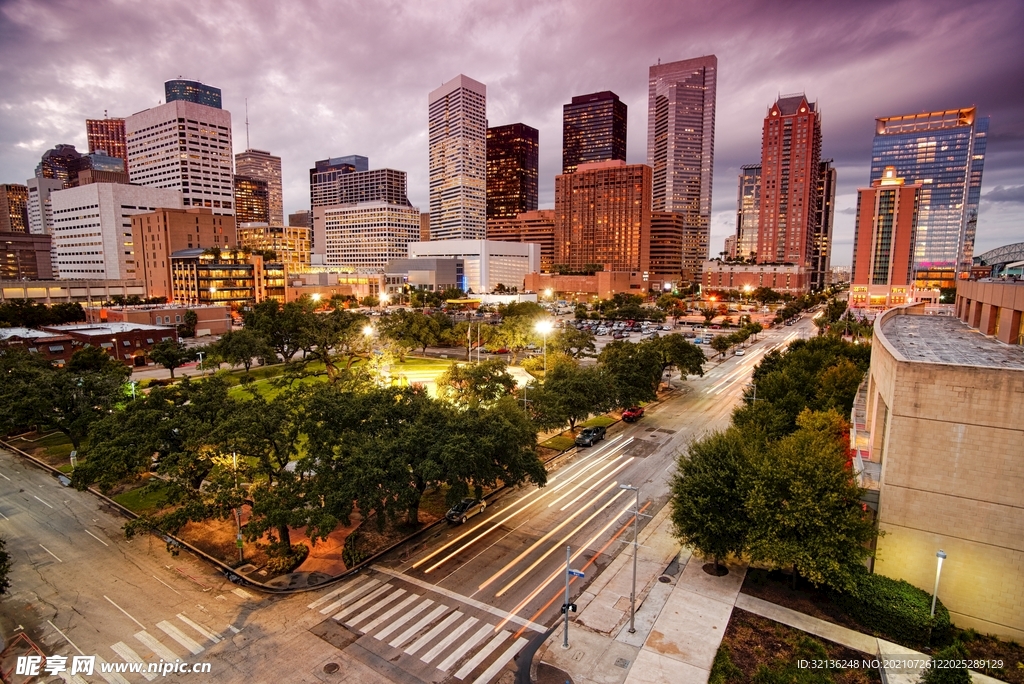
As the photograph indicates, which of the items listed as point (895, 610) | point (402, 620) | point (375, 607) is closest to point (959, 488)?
point (895, 610)

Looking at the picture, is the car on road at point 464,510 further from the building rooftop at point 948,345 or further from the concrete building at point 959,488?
the building rooftop at point 948,345

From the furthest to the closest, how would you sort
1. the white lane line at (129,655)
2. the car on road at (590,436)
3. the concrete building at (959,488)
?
1. the car on road at (590,436)
2. the concrete building at (959,488)
3. the white lane line at (129,655)

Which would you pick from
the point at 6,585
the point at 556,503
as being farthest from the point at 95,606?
the point at 556,503

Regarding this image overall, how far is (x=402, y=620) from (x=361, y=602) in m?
2.61

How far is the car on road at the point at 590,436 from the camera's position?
46.9 metres

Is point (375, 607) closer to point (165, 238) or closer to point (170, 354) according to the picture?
point (170, 354)

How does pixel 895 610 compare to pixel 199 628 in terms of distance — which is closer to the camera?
pixel 895 610

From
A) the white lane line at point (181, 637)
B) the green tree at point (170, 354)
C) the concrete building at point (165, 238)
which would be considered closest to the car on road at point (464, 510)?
the white lane line at point (181, 637)

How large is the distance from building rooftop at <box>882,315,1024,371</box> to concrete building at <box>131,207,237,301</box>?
167 metres

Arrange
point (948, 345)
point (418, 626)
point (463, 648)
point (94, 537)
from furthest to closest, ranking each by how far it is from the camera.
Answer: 1. point (948, 345)
2. point (94, 537)
3. point (418, 626)
4. point (463, 648)

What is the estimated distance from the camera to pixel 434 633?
22625 millimetres

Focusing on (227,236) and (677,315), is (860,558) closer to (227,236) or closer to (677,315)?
(677,315)

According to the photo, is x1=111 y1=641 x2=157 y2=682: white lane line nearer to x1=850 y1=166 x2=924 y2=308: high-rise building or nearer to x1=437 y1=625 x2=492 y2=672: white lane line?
x1=437 y1=625 x2=492 y2=672: white lane line

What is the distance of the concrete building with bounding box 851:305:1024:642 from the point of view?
846 inches
